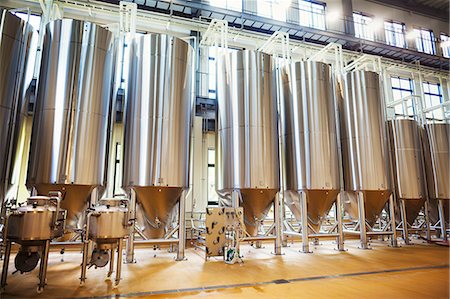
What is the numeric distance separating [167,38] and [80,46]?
5.71 ft

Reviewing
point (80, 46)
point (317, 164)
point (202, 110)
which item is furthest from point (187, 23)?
point (317, 164)

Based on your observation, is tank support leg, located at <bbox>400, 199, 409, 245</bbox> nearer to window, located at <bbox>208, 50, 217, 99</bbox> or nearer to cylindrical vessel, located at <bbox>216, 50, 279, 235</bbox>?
cylindrical vessel, located at <bbox>216, 50, 279, 235</bbox>

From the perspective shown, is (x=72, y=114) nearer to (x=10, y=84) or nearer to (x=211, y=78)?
(x=10, y=84)

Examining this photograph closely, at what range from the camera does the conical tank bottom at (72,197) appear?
5043 mm

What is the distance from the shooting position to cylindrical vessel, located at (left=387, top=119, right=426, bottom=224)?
864 cm

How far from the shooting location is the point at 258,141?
6.48 m

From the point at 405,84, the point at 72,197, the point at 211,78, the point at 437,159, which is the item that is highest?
the point at 405,84

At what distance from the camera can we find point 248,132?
6492 mm

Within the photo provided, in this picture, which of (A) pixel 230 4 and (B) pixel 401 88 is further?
(B) pixel 401 88

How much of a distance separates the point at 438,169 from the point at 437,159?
13.9 inches

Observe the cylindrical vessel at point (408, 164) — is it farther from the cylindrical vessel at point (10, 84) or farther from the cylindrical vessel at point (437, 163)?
the cylindrical vessel at point (10, 84)

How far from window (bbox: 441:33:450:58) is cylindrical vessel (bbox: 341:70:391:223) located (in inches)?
334

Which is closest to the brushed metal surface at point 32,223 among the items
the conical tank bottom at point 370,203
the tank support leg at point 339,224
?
the tank support leg at point 339,224

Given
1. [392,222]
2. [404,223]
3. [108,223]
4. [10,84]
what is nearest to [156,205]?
[108,223]
